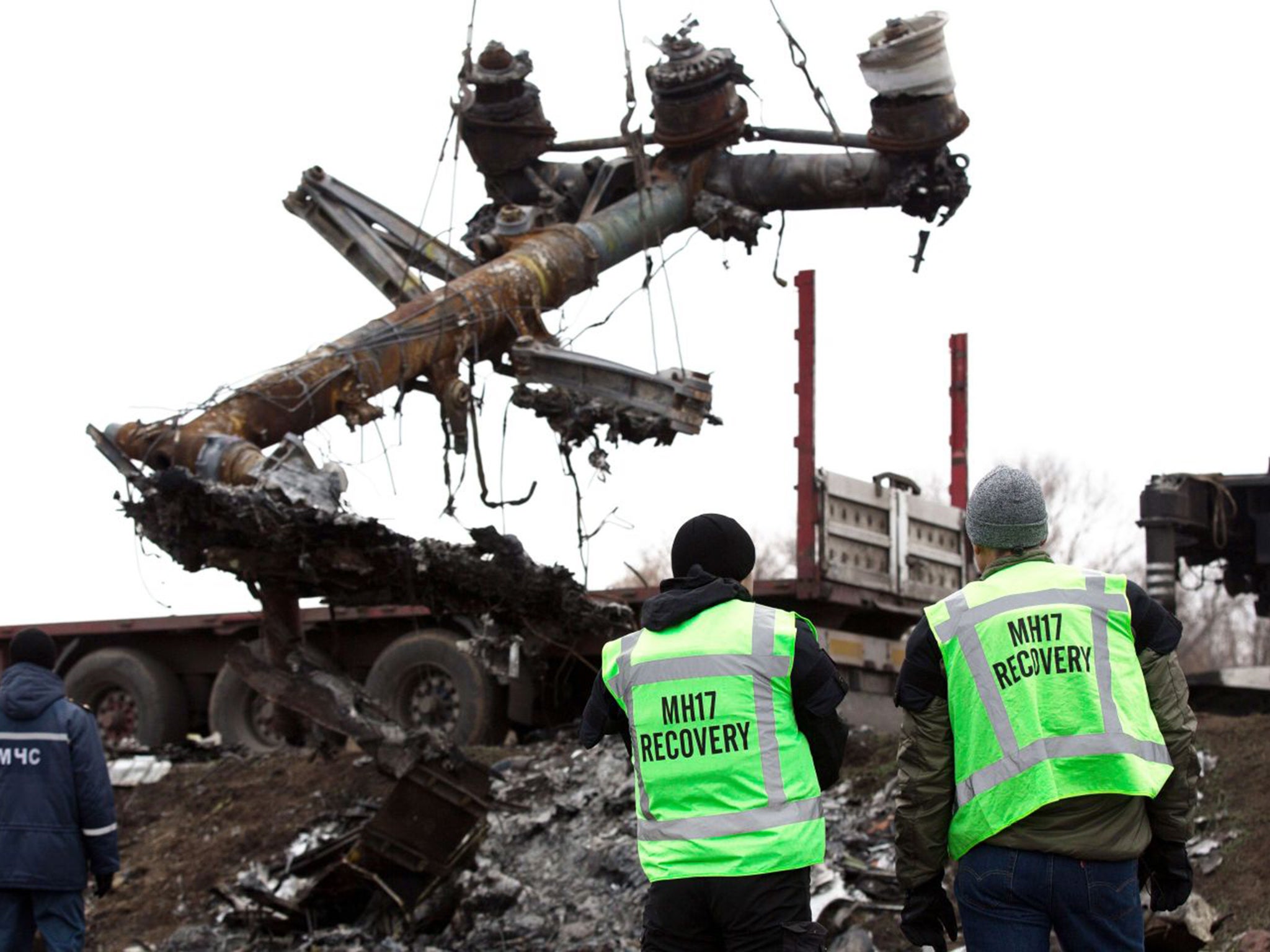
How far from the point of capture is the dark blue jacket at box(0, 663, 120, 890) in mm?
6184

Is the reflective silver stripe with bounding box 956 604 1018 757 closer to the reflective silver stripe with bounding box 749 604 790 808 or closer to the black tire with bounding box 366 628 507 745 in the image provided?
the reflective silver stripe with bounding box 749 604 790 808

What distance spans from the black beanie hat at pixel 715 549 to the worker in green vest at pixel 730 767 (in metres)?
0.08

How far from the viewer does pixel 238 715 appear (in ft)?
45.0

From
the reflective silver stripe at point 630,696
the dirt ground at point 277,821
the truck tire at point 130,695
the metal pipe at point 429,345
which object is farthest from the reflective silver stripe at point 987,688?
the truck tire at point 130,695

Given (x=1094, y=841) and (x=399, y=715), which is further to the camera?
(x=399, y=715)

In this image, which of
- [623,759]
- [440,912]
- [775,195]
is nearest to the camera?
[440,912]

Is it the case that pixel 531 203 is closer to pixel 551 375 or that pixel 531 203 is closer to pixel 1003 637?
pixel 551 375

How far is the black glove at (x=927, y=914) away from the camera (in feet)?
12.2

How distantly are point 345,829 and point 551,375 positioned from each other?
2963 mm

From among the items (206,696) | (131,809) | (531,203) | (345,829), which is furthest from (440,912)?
(206,696)

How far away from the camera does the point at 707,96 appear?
35.8ft

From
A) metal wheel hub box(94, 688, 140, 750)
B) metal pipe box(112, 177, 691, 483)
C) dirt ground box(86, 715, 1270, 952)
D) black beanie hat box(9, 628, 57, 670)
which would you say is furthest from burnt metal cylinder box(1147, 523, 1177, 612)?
metal wheel hub box(94, 688, 140, 750)

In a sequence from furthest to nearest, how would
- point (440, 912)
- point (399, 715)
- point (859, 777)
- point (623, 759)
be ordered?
point (399, 715) → point (623, 759) → point (859, 777) → point (440, 912)

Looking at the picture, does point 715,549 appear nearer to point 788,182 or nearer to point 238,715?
point 788,182
